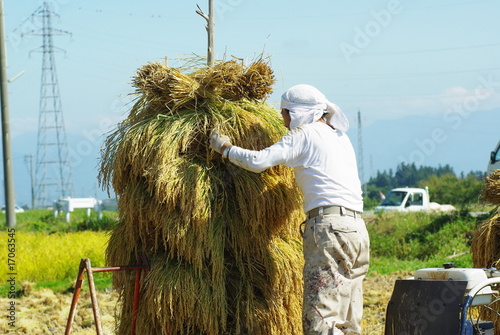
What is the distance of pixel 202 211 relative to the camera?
15.2 feet

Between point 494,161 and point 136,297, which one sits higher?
point 494,161

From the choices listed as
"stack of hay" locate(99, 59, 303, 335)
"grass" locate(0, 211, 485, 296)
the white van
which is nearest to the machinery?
"stack of hay" locate(99, 59, 303, 335)

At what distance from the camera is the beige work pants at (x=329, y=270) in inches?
170

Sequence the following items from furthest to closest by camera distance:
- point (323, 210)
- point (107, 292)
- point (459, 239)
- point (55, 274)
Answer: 1. point (459, 239)
2. point (55, 274)
3. point (107, 292)
4. point (323, 210)

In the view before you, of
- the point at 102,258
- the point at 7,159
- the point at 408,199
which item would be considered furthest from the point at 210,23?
the point at 408,199

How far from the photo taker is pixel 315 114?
183 inches

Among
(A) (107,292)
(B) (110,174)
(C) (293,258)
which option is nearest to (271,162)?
(C) (293,258)

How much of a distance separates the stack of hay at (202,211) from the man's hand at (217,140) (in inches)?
4.5

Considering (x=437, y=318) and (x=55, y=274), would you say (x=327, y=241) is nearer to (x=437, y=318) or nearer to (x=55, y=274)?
(x=437, y=318)

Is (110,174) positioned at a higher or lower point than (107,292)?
higher

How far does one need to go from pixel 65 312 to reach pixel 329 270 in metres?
4.28

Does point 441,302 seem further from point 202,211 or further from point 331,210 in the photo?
point 202,211

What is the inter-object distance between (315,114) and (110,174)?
1.52 m

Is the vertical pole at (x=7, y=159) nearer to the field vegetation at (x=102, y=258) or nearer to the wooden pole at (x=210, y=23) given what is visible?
the field vegetation at (x=102, y=258)
